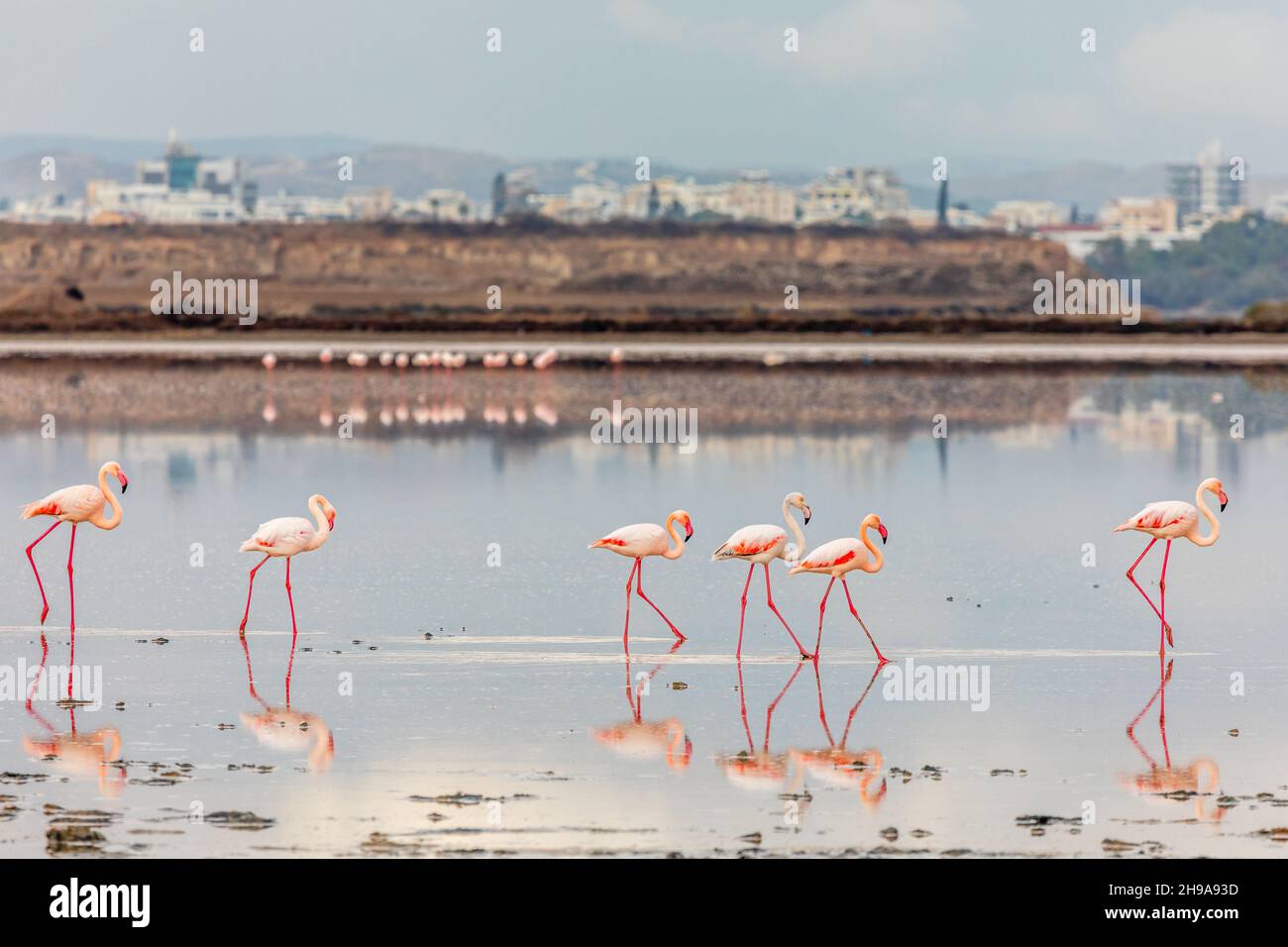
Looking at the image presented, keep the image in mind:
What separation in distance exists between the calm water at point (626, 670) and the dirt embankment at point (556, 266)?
6927 centimetres

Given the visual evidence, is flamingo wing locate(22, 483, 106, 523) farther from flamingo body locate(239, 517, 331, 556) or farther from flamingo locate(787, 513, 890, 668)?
flamingo locate(787, 513, 890, 668)

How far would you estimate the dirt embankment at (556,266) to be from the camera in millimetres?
104938

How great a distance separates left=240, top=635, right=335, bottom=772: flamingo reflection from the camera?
1091 centimetres

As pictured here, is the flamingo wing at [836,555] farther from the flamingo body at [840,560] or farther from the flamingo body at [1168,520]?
the flamingo body at [1168,520]

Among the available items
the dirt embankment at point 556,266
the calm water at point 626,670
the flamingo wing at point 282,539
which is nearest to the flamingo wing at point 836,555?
the calm water at point 626,670

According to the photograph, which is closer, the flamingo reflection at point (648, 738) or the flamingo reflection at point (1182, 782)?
the flamingo reflection at point (1182, 782)

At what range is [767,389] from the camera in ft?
139

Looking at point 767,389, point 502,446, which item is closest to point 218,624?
point 502,446

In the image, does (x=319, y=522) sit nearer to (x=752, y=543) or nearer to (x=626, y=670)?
(x=626, y=670)

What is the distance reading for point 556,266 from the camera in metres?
123

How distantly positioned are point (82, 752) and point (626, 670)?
3632 mm

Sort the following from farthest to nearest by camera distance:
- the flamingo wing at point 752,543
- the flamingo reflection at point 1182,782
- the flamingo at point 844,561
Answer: the flamingo wing at point 752,543 → the flamingo at point 844,561 → the flamingo reflection at point 1182,782

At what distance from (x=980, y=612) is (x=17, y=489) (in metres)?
12.1
